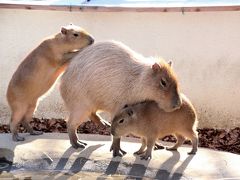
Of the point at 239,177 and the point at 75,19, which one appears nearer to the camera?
the point at 239,177

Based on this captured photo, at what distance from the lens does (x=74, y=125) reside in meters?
6.52

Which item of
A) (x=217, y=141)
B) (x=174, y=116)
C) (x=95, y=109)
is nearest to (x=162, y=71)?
(x=174, y=116)

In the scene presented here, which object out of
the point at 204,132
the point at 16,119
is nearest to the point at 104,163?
the point at 16,119

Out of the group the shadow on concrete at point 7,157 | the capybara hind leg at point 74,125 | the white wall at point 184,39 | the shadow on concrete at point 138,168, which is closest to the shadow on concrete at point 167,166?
the shadow on concrete at point 138,168

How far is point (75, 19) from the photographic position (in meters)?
8.48

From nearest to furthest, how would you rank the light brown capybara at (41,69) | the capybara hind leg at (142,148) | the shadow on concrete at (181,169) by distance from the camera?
the shadow on concrete at (181,169)
the capybara hind leg at (142,148)
the light brown capybara at (41,69)

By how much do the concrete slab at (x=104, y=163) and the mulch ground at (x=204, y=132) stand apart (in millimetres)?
1422

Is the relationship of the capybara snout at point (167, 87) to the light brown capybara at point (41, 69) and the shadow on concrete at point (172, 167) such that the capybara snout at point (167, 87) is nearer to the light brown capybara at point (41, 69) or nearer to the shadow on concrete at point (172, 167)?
the shadow on concrete at point (172, 167)

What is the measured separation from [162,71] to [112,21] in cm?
257

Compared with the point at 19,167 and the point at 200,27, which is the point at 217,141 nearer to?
the point at 200,27

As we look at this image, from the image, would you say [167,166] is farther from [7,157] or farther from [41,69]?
[41,69]

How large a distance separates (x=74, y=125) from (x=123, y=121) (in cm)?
60

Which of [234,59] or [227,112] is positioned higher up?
[234,59]

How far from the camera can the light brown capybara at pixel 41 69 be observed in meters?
6.88
